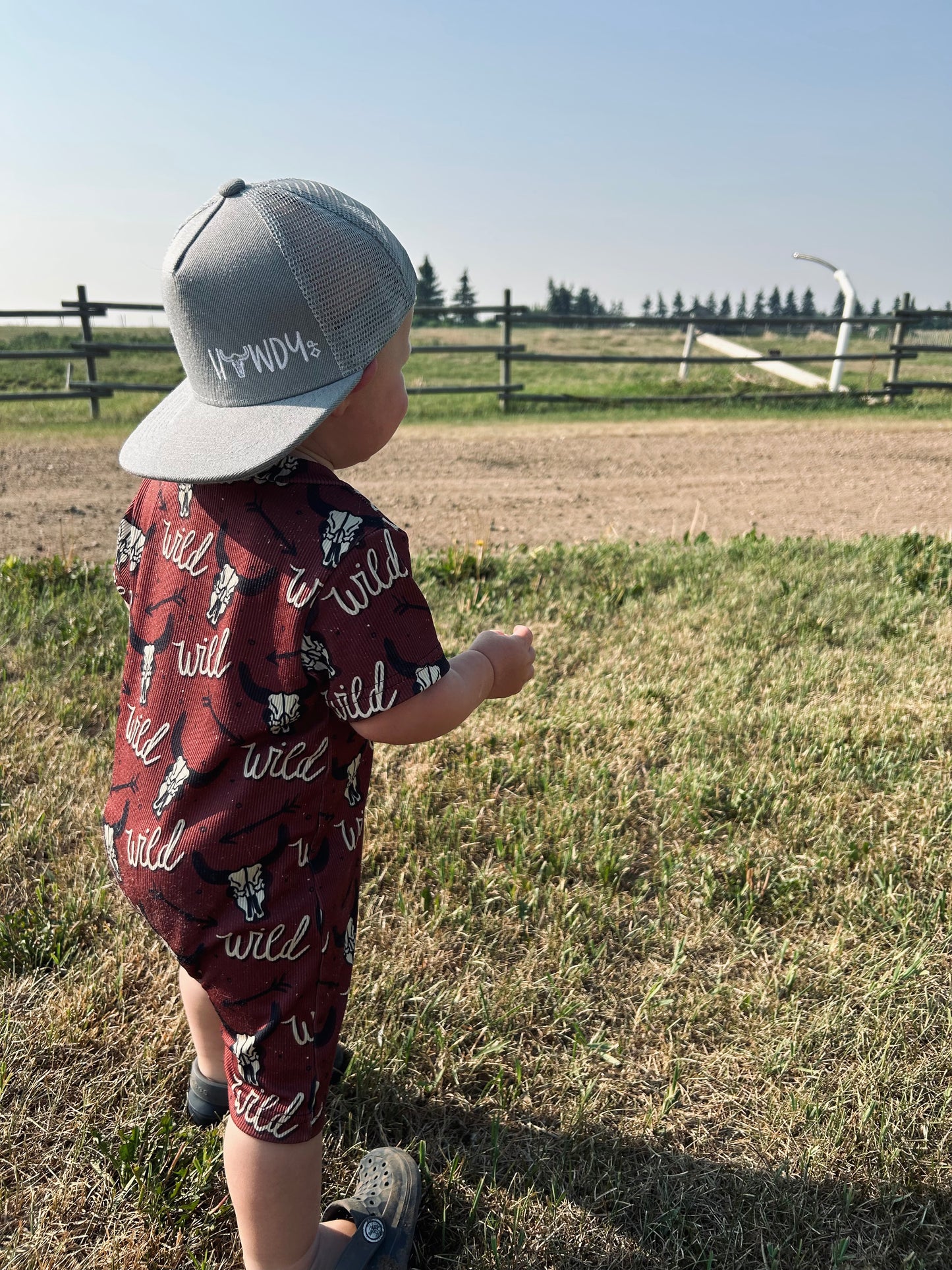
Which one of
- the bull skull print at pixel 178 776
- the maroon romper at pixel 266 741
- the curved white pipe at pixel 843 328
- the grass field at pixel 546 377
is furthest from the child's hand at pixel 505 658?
the curved white pipe at pixel 843 328

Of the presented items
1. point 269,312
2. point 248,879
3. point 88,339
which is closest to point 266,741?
point 248,879

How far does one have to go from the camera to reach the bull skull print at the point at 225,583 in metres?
1.21

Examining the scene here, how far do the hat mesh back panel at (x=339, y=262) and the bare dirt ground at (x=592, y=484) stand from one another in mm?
3472

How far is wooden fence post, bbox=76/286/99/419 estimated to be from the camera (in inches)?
497

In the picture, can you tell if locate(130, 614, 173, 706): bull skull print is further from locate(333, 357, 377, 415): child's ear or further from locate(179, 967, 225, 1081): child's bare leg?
locate(179, 967, 225, 1081): child's bare leg

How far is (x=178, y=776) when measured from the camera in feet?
4.21

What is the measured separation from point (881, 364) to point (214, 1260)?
96.2ft

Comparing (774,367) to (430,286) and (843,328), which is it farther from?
(430,286)

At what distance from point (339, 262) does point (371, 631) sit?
47cm

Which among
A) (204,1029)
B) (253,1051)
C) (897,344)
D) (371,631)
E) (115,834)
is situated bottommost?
(204,1029)

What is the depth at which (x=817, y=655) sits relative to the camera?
3602mm

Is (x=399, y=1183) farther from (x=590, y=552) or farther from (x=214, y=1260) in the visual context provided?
(x=590, y=552)

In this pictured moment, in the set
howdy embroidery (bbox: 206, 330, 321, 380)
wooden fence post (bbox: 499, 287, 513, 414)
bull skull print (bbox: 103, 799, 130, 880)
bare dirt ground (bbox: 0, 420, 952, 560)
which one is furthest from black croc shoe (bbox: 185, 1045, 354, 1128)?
wooden fence post (bbox: 499, 287, 513, 414)

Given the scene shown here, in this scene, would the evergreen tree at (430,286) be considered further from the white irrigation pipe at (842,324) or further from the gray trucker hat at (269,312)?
the gray trucker hat at (269,312)
